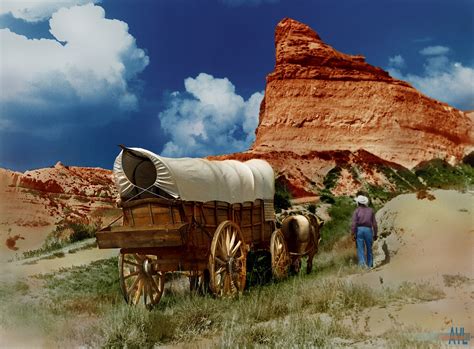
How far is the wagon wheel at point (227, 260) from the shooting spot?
788cm

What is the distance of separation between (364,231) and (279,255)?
1830 millimetres

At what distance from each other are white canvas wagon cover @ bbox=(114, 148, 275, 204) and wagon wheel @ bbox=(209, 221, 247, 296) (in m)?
0.60

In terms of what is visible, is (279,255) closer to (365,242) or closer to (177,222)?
(365,242)

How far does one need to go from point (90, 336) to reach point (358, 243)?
5.74 meters

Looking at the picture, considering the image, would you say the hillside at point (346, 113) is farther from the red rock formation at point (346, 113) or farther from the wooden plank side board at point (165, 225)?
the wooden plank side board at point (165, 225)

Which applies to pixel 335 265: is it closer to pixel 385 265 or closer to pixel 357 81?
pixel 385 265

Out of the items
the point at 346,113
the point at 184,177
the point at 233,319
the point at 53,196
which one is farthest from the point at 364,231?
the point at 346,113

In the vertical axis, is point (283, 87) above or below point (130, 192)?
above

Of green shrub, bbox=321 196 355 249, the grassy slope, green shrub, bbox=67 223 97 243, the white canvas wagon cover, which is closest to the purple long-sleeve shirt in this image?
the grassy slope

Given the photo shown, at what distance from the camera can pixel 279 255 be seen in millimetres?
10859

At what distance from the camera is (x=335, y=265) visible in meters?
11.3

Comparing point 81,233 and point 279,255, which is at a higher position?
point 81,233

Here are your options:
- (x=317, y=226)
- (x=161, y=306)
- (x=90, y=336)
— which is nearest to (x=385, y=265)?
(x=317, y=226)

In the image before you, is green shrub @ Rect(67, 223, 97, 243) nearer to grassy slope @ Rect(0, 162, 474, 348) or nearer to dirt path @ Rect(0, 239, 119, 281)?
dirt path @ Rect(0, 239, 119, 281)
